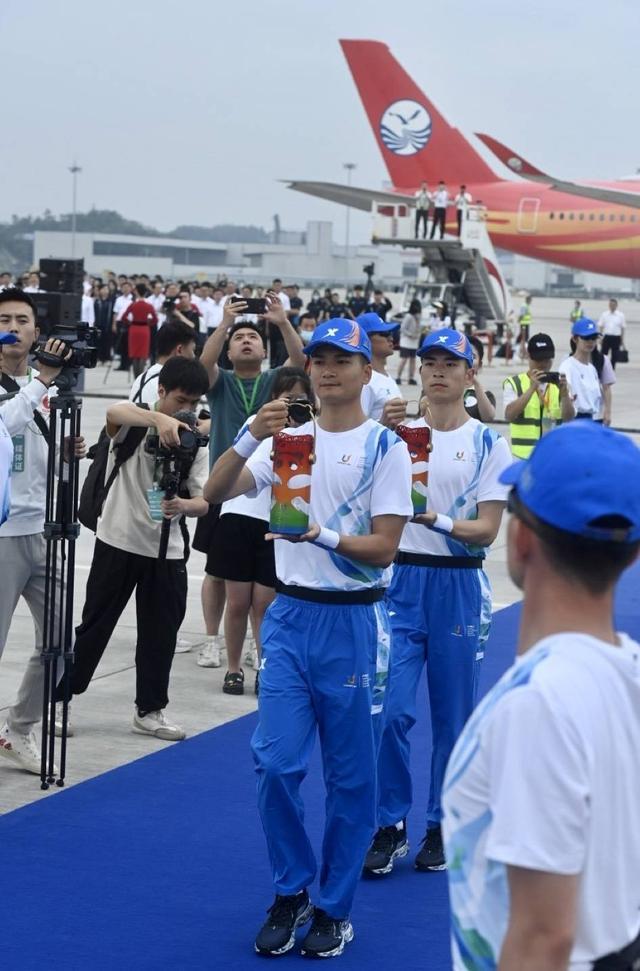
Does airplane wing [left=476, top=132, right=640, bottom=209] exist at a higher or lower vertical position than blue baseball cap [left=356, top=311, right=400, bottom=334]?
higher

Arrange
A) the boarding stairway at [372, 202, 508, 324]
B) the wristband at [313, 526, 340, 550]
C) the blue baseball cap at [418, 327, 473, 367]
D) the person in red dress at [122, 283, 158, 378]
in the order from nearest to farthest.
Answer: the wristband at [313, 526, 340, 550] < the blue baseball cap at [418, 327, 473, 367] < the person in red dress at [122, 283, 158, 378] < the boarding stairway at [372, 202, 508, 324]

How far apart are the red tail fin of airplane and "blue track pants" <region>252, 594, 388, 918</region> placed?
49.1m

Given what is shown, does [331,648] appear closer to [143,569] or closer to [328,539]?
[328,539]

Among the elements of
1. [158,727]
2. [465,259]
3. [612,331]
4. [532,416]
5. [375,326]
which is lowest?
[158,727]

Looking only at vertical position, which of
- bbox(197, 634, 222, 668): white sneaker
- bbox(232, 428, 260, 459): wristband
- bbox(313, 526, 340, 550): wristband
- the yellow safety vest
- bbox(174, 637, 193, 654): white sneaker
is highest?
bbox(232, 428, 260, 459): wristband

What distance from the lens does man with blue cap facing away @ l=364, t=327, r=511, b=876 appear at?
5523 mm

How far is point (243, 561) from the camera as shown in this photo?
308 inches

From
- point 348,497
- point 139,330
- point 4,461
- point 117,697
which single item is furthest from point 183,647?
point 139,330

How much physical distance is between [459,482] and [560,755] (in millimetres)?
3740

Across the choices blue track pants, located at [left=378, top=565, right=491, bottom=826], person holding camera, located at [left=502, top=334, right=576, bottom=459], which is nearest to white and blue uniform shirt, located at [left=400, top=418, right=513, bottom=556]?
blue track pants, located at [left=378, top=565, right=491, bottom=826]

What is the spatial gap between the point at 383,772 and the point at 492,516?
3.44 feet

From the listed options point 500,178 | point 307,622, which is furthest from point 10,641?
point 500,178

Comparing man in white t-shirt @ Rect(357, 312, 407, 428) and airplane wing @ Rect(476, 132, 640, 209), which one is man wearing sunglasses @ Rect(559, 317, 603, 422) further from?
airplane wing @ Rect(476, 132, 640, 209)

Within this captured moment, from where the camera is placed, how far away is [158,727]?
703 centimetres
